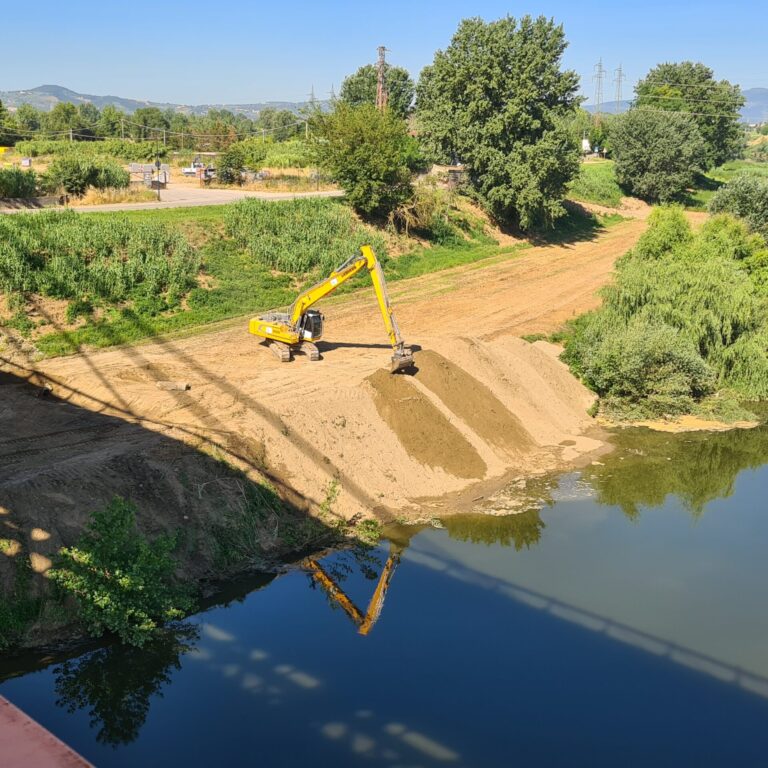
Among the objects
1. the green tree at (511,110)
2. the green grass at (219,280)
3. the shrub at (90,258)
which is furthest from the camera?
the green tree at (511,110)

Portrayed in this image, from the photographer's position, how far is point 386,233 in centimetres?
4525

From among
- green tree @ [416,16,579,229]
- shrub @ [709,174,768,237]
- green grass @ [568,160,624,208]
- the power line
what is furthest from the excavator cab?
the power line

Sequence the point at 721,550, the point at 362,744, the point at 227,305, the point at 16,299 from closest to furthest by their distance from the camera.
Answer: the point at 362,744 < the point at 721,550 < the point at 16,299 < the point at 227,305

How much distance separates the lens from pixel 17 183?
4159 cm

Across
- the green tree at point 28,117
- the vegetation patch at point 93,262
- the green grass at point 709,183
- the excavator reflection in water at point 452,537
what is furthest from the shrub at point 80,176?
the green tree at point 28,117

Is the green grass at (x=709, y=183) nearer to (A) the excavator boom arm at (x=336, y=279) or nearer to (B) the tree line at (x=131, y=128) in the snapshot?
(B) the tree line at (x=131, y=128)

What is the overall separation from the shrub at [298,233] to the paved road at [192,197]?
4.53 metres

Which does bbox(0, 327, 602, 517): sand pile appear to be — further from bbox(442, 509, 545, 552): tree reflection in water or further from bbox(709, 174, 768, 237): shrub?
bbox(709, 174, 768, 237): shrub

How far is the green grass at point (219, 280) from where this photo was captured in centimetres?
2894

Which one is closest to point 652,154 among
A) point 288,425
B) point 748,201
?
point 748,201

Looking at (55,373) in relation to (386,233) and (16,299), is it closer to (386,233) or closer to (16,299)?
(16,299)

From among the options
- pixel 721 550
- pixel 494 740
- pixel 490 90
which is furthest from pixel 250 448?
pixel 490 90

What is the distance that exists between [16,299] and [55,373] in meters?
5.74

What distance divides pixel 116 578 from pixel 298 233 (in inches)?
1070
